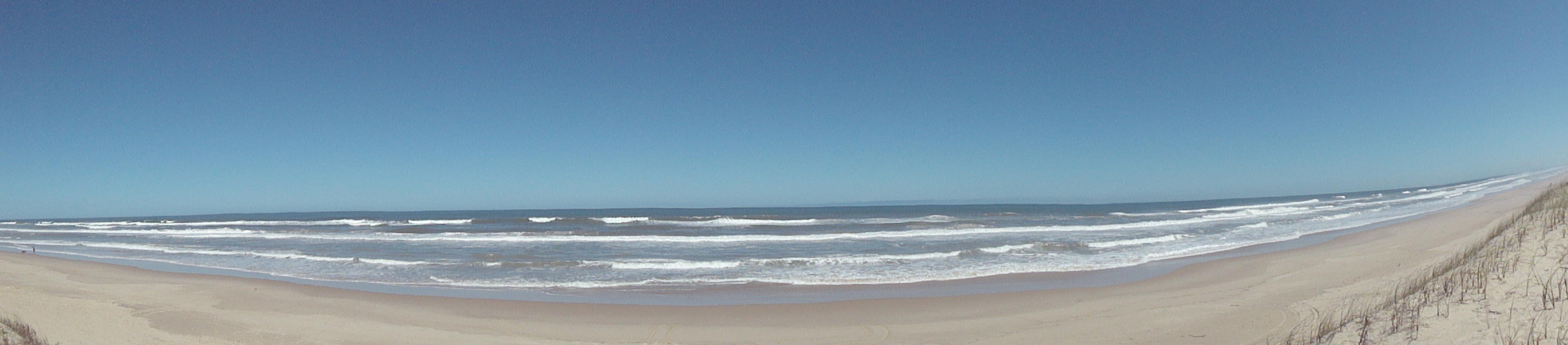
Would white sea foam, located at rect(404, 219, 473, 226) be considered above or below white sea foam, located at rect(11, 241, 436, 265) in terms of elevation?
above

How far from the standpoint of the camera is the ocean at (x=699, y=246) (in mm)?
14148

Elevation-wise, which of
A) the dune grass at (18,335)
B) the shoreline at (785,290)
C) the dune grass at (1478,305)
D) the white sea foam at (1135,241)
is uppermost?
the dune grass at (1478,305)

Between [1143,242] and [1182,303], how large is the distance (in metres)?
12.3

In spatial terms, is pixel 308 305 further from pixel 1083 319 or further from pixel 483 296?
pixel 1083 319

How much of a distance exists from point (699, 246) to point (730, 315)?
12619 millimetres

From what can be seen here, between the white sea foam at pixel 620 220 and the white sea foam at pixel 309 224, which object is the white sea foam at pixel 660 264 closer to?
the white sea foam at pixel 620 220

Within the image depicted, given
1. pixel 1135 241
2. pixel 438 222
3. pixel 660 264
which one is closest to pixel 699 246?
pixel 660 264

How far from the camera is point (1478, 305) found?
498cm

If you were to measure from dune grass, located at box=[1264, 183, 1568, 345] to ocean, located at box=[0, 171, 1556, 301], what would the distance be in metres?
7.20

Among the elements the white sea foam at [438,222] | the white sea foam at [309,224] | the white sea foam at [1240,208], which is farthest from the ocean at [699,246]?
the white sea foam at [1240,208]

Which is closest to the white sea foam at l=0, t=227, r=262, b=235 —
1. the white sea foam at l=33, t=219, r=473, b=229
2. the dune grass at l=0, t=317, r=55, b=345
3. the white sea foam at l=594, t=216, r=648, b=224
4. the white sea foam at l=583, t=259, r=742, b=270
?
the white sea foam at l=33, t=219, r=473, b=229

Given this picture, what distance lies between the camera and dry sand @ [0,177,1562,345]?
25.9 ft

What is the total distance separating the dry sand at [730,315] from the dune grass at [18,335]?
18.3 inches

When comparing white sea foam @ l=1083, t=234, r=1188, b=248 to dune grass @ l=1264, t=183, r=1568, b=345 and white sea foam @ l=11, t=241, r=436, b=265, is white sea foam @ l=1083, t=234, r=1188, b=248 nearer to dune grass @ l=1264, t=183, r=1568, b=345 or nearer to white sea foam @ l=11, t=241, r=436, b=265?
dune grass @ l=1264, t=183, r=1568, b=345
